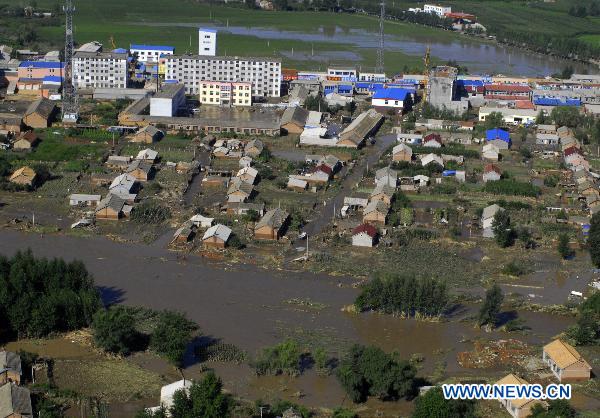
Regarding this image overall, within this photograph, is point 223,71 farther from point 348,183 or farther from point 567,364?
point 567,364

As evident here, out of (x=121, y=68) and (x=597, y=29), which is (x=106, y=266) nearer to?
(x=121, y=68)

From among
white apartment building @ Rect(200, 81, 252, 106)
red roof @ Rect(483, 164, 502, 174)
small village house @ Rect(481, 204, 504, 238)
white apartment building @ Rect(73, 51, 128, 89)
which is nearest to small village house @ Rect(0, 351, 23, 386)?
small village house @ Rect(481, 204, 504, 238)

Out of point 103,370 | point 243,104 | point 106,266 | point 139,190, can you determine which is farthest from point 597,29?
point 103,370

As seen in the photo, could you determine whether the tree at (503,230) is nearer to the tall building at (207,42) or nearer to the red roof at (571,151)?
the red roof at (571,151)

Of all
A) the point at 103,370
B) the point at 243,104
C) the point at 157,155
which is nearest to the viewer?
the point at 103,370

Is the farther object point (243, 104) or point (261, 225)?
point (243, 104)

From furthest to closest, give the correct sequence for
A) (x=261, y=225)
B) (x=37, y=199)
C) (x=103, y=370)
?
(x=37, y=199), (x=261, y=225), (x=103, y=370)
